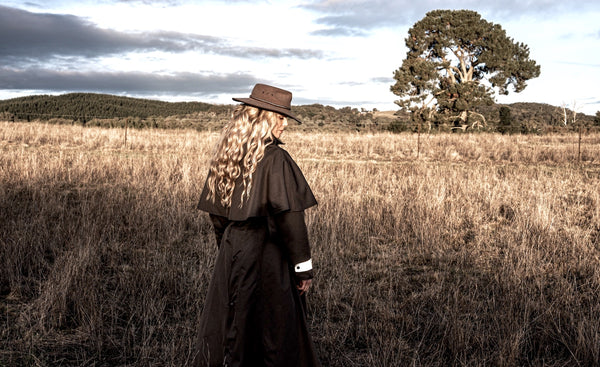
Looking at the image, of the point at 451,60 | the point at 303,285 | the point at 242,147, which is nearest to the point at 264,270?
the point at 303,285

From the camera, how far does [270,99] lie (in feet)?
8.32

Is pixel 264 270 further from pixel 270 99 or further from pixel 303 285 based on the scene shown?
pixel 270 99

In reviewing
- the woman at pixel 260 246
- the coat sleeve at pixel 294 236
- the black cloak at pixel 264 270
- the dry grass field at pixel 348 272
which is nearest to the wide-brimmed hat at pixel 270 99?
the woman at pixel 260 246

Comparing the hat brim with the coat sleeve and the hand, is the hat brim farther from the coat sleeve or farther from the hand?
the hand

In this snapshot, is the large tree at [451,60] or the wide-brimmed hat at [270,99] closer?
the wide-brimmed hat at [270,99]

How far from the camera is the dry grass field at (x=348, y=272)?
12.0ft

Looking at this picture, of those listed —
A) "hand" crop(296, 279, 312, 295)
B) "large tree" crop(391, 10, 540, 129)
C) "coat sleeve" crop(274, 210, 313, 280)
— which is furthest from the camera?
"large tree" crop(391, 10, 540, 129)

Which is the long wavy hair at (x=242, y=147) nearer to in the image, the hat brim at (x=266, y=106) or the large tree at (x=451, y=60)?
the hat brim at (x=266, y=106)

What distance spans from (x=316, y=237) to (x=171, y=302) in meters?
2.40

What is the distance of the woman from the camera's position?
2.49m

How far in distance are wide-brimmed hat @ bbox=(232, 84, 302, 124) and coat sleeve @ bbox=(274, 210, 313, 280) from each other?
53cm

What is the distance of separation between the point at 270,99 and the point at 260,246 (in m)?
0.81

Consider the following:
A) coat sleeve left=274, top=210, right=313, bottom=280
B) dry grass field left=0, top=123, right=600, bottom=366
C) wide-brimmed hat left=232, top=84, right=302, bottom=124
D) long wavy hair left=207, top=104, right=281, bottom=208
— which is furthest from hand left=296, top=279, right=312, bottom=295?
dry grass field left=0, top=123, right=600, bottom=366

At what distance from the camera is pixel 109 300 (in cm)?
444
